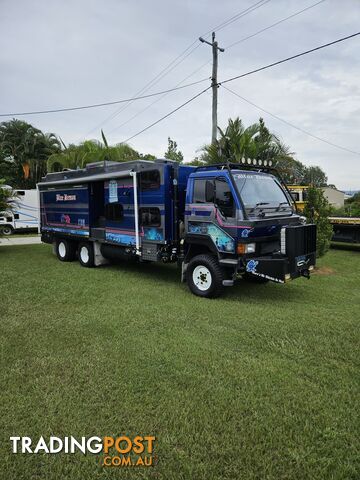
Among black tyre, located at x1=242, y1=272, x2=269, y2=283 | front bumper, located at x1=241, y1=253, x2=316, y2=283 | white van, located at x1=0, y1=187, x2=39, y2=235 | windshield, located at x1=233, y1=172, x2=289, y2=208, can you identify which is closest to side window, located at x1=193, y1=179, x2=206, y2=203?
windshield, located at x1=233, y1=172, x2=289, y2=208

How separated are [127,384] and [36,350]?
1.48m

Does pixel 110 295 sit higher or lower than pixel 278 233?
lower

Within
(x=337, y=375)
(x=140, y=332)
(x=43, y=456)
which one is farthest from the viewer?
(x=140, y=332)

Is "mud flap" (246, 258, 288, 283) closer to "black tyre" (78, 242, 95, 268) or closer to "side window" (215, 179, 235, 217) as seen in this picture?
"side window" (215, 179, 235, 217)

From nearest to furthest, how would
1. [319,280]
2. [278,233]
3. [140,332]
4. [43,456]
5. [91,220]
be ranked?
[43,456]
[140,332]
[278,233]
[319,280]
[91,220]

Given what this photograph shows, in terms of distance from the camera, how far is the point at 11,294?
23.6 ft

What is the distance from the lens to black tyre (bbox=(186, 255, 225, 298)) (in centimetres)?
680

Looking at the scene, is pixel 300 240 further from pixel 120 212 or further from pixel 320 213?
pixel 120 212

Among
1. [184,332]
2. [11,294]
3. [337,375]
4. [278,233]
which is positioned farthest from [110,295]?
[337,375]

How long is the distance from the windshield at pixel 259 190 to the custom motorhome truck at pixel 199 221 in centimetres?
2

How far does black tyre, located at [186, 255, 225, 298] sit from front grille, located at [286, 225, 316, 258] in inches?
51.1

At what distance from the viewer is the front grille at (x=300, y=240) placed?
6.42 metres

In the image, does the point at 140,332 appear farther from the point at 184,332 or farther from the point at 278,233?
the point at 278,233

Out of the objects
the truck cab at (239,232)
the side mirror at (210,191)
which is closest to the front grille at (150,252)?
the truck cab at (239,232)
